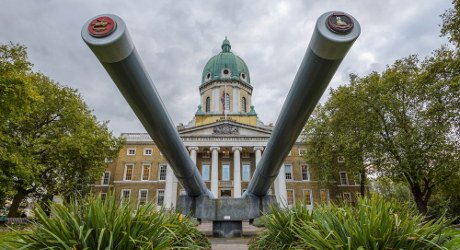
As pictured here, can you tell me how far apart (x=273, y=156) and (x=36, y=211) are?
9.99 feet

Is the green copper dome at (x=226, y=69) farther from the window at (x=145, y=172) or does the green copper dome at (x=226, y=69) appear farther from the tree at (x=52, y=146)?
the tree at (x=52, y=146)

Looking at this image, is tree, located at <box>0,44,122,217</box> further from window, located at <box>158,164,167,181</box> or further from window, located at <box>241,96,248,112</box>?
window, located at <box>241,96,248,112</box>

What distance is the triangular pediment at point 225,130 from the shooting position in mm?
38844

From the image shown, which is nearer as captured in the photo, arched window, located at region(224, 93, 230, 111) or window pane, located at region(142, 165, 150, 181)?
window pane, located at region(142, 165, 150, 181)

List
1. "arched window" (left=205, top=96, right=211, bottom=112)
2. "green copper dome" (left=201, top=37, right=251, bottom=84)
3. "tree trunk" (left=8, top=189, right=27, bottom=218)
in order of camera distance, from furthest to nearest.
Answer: "green copper dome" (left=201, top=37, right=251, bottom=84), "arched window" (left=205, top=96, right=211, bottom=112), "tree trunk" (left=8, top=189, right=27, bottom=218)

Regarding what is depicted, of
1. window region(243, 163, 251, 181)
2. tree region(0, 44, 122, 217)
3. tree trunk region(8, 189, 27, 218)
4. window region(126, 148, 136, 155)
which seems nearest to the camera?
tree region(0, 44, 122, 217)

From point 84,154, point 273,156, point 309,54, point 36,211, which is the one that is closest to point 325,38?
point 309,54

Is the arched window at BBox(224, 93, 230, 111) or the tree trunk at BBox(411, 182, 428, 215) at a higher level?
the arched window at BBox(224, 93, 230, 111)

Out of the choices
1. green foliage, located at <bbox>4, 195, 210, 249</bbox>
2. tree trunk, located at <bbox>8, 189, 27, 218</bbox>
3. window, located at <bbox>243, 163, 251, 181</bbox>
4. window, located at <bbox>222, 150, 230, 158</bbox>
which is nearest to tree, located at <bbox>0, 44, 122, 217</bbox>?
tree trunk, located at <bbox>8, 189, 27, 218</bbox>

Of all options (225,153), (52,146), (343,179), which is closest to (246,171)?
(225,153)

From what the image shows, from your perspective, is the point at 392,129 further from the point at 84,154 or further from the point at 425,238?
the point at 84,154

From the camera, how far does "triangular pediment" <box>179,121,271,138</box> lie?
3884 cm

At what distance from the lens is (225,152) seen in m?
40.2

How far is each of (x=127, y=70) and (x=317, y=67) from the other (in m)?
1.50
